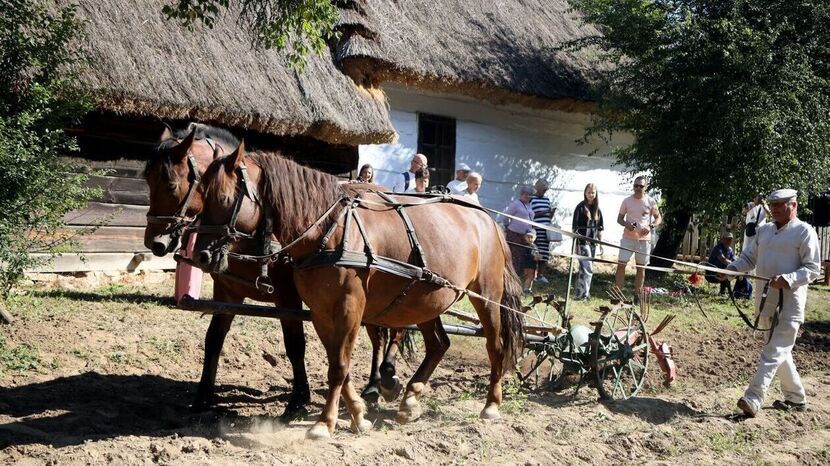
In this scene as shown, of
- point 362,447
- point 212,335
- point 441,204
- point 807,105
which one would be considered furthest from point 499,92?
point 362,447

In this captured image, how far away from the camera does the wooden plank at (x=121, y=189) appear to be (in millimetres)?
10445

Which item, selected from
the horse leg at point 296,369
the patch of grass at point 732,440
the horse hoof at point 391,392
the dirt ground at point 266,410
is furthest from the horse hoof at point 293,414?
the patch of grass at point 732,440

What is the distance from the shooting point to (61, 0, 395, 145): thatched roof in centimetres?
969

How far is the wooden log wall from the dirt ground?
0.66 m

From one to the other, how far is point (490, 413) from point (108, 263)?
5.89 metres

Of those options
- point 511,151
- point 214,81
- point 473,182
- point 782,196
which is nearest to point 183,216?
point 782,196

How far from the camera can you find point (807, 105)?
46.4 feet

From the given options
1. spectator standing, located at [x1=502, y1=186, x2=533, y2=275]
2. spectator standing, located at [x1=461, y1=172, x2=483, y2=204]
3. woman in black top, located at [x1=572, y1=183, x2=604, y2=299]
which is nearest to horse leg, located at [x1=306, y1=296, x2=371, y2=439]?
spectator standing, located at [x1=461, y1=172, x2=483, y2=204]

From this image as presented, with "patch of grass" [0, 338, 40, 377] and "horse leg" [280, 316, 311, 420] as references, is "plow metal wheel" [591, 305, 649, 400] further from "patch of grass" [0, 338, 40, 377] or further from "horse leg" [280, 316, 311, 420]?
"patch of grass" [0, 338, 40, 377]

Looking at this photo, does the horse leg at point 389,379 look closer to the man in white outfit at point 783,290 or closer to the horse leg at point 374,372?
the horse leg at point 374,372

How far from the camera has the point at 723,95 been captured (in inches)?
547

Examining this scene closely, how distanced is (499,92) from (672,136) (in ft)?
9.96

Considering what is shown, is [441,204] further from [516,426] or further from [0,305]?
[0,305]

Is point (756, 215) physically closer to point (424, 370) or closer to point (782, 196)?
point (782, 196)
